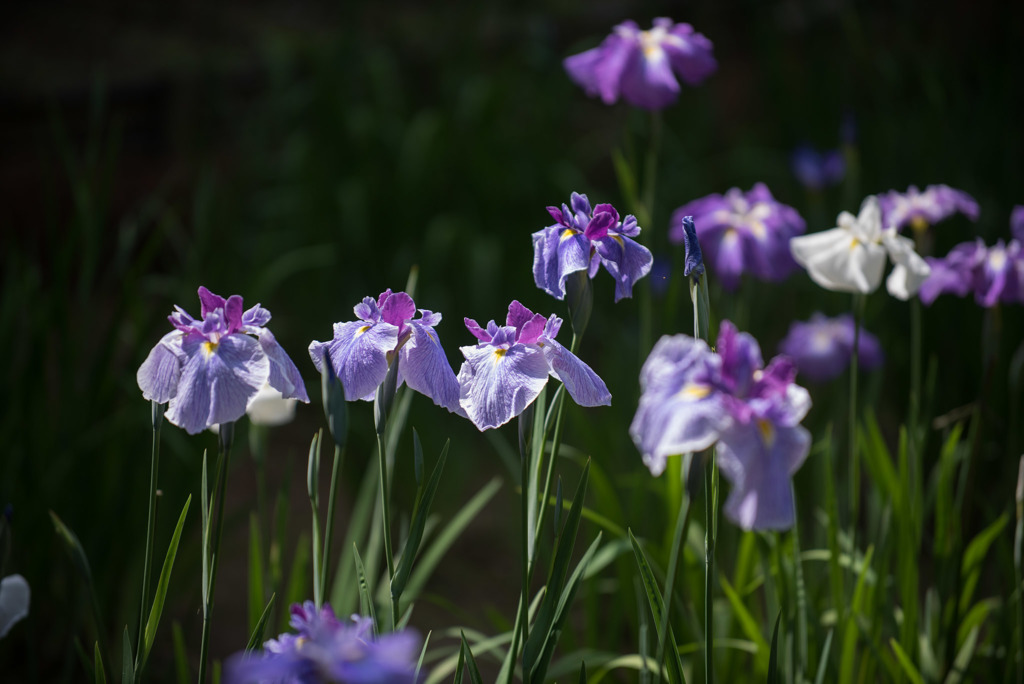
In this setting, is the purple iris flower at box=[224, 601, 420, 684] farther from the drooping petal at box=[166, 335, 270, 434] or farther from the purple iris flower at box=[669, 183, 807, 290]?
the purple iris flower at box=[669, 183, 807, 290]

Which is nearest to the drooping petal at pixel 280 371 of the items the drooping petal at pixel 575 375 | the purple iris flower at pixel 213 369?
the purple iris flower at pixel 213 369

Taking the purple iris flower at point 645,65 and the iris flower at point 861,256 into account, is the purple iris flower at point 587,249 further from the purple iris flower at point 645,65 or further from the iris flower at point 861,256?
the purple iris flower at point 645,65

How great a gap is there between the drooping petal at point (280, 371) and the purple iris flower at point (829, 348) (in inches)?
57.5

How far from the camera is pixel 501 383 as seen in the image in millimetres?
821

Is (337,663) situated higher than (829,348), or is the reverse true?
(829,348)

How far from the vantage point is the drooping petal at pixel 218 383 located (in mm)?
778

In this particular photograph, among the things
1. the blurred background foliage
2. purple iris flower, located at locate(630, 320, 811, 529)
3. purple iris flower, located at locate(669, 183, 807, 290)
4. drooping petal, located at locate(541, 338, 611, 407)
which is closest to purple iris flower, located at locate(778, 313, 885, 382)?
the blurred background foliage

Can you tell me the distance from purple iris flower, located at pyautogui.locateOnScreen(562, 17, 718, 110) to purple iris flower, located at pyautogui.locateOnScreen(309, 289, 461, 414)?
2.60 feet

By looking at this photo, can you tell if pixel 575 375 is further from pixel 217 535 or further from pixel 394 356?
pixel 217 535

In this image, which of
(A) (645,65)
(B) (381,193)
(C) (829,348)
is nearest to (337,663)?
(A) (645,65)

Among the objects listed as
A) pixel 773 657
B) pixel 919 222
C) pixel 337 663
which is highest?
pixel 919 222

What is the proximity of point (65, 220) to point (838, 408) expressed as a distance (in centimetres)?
295

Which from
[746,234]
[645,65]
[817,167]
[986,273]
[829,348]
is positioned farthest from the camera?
[817,167]

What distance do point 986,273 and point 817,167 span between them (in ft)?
4.72
